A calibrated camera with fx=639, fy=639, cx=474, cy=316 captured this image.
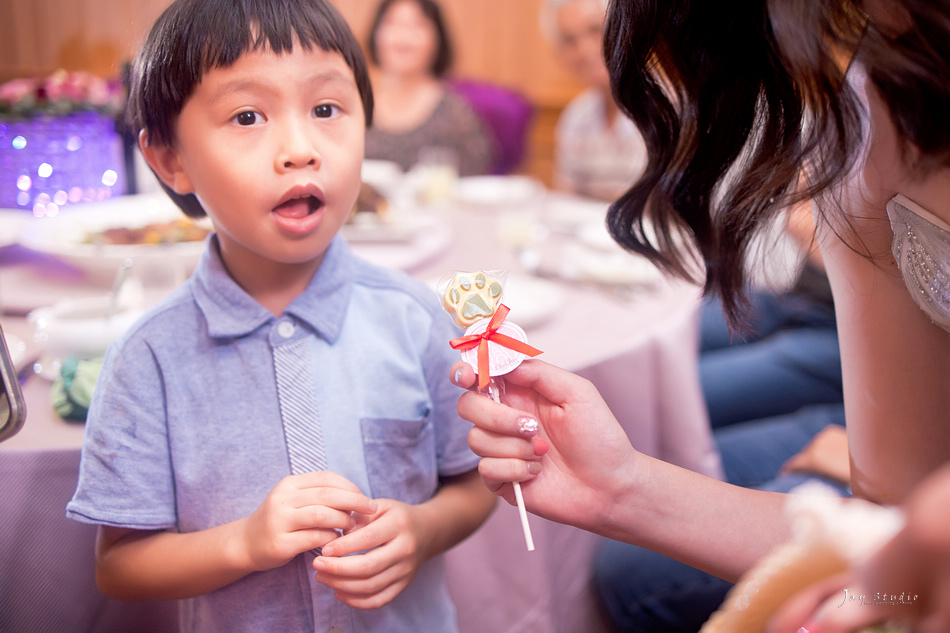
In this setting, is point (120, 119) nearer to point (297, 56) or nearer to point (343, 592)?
point (297, 56)

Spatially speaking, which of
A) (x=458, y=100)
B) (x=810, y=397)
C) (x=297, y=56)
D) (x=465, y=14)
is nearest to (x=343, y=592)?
(x=297, y=56)

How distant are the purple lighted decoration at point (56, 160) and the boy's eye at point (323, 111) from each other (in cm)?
106

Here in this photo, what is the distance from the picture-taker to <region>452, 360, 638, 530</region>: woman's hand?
62 cm

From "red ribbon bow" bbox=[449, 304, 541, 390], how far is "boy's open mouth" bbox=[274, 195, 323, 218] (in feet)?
0.72

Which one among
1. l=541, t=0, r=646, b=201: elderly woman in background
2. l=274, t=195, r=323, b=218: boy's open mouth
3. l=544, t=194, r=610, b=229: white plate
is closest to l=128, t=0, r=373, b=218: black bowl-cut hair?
l=274, t=195, r=323, b=218: boy's open mouth

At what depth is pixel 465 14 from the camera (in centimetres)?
474

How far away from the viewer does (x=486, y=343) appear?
0.60m

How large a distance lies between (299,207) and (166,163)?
7.5 inches

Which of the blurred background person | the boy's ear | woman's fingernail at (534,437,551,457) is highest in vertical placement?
the boy's ear

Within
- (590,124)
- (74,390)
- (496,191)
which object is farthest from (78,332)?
(590,124)

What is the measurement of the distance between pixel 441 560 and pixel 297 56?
0.64 meters

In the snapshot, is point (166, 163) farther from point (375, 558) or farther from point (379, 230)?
point (379, 230)

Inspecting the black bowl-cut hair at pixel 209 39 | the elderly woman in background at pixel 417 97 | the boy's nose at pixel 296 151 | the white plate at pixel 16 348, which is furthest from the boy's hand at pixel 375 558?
the elderly woman in background at pixel 417 97

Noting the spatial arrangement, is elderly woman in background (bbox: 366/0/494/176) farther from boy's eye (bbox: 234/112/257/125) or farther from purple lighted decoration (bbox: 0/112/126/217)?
boy's eye (bbox: 234/112/257/125)
